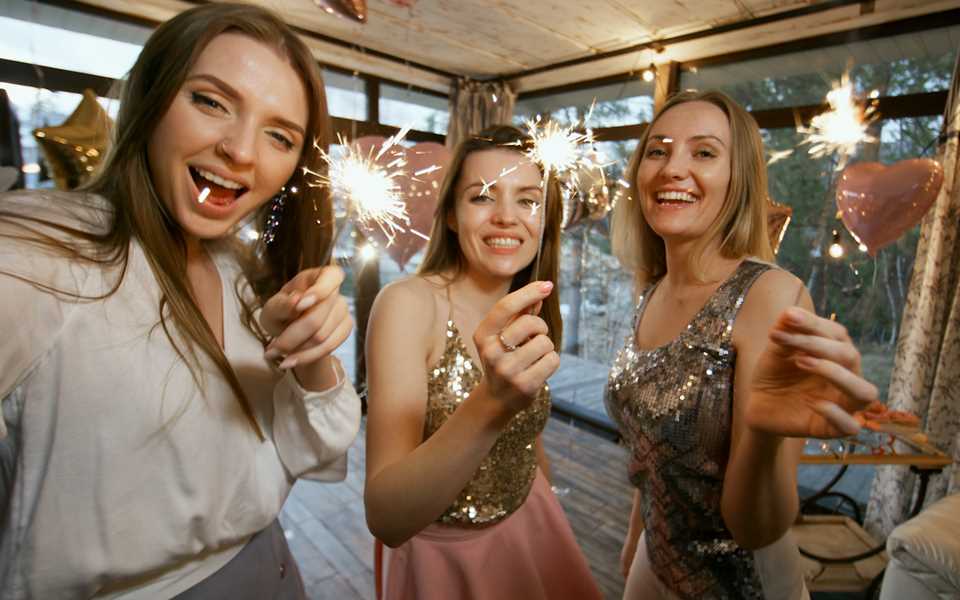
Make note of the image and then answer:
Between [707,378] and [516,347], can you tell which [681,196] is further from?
[516,347]

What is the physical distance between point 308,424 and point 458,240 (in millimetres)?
686

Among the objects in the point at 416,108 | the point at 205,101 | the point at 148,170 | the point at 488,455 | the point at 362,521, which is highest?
the point at 416,108

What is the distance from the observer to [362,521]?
2.91 meters

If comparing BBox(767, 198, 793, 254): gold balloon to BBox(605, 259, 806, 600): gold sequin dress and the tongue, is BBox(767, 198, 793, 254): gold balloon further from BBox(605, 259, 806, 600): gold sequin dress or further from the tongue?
the tongue

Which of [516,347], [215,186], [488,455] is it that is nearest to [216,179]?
[215,186]

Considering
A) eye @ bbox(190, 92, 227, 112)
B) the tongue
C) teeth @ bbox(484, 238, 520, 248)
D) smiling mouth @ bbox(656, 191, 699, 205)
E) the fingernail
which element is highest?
eye @ bbox(190, 92, 227, 112)

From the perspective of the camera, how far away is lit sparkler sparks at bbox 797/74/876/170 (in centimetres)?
250

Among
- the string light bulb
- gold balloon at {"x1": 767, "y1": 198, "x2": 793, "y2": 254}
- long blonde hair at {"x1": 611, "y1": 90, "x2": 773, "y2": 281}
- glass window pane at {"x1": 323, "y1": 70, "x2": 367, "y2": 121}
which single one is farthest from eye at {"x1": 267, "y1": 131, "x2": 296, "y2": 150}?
the string light bulb

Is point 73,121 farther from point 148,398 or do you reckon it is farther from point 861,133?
point 861,133

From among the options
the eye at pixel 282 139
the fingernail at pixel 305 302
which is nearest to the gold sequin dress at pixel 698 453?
the fingernail at pixel 305 302

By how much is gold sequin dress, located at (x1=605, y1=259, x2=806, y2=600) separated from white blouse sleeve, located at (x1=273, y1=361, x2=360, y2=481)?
0.78m

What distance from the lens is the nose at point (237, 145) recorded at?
0.76 m

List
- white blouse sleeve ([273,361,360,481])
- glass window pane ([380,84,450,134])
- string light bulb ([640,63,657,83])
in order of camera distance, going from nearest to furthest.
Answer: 1. white blouse sleeve ([273,361,360,481])
2. string light bulb ([640,63,657,83])
3. glass window pane ([380,84,450,134])

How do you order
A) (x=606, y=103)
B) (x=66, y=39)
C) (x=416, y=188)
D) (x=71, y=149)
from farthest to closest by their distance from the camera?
(x=606, y=103)
(x=416, y=188)
(x=66, y=39)
(x=71, y=149)
